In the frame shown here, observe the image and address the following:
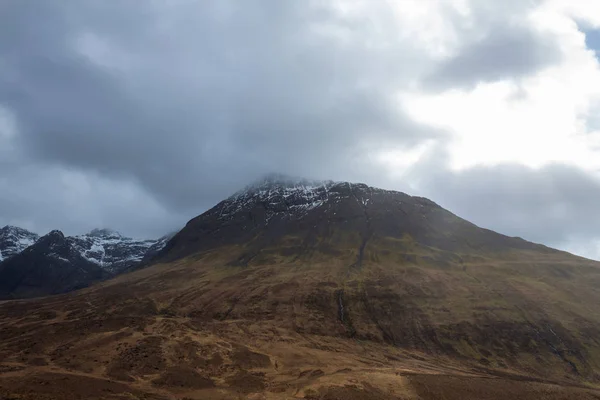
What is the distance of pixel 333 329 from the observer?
342 ft

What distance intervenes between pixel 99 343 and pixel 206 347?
17608mm

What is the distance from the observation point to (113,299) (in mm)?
129625

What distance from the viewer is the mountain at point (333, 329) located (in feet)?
188

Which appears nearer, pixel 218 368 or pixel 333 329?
pixel 218 368

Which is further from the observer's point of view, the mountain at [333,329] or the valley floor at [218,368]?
the mountain at [333,329]

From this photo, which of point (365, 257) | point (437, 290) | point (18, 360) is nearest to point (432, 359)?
point (437, 290)

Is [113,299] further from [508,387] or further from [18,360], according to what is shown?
[508,387]

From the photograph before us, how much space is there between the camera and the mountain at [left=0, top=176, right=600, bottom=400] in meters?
57.4

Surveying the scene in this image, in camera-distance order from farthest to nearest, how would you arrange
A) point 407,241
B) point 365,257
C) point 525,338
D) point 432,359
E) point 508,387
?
point 407,241
point 365,257
point 525,338
point 432,359
point 508,387

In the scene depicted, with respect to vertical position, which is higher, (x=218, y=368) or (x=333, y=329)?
(x=333, y=329)

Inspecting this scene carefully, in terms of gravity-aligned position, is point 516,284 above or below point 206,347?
above

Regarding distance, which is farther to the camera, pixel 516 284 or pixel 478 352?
pixel 516 284

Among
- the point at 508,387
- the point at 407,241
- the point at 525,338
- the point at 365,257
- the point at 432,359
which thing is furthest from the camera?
the point at 407,241

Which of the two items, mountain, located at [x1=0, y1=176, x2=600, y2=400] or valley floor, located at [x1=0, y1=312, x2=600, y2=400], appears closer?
valley floor, located at [x1=0, y1=312, x2=600, y2=400]
